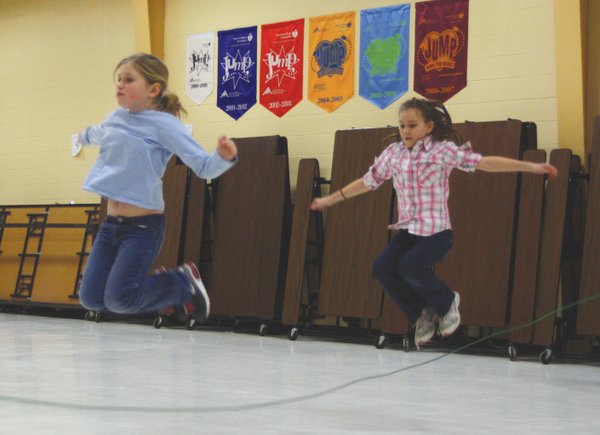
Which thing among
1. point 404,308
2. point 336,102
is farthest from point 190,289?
point 336,102

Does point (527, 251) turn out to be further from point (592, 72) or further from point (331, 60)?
point (331, 60)

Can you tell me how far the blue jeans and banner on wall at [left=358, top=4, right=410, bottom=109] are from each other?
14.2 ft

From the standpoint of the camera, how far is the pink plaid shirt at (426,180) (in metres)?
4.34

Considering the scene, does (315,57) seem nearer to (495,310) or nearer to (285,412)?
(495,310)

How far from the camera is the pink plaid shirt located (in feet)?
14.2

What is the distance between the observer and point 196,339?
723cm

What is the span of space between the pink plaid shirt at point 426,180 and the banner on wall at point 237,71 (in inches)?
167

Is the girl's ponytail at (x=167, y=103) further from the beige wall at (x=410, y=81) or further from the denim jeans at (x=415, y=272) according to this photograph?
the beige wall at (x=410, y=81)

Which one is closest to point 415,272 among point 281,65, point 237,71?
point 281,65

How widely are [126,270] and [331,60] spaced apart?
16.1 feet

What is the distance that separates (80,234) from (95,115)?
1.41m

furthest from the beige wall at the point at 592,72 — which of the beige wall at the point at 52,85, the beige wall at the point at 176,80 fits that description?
the beige wall at the point at 52,85

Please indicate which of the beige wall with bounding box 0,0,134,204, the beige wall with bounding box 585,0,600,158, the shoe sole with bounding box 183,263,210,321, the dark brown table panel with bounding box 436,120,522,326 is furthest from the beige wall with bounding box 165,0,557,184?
the shoe sole with bounding box 183,263,210,321

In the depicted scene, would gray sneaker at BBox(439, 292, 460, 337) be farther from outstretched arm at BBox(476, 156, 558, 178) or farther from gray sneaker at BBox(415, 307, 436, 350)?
outstretched arm at BBox(476, 156, 558, 178)
